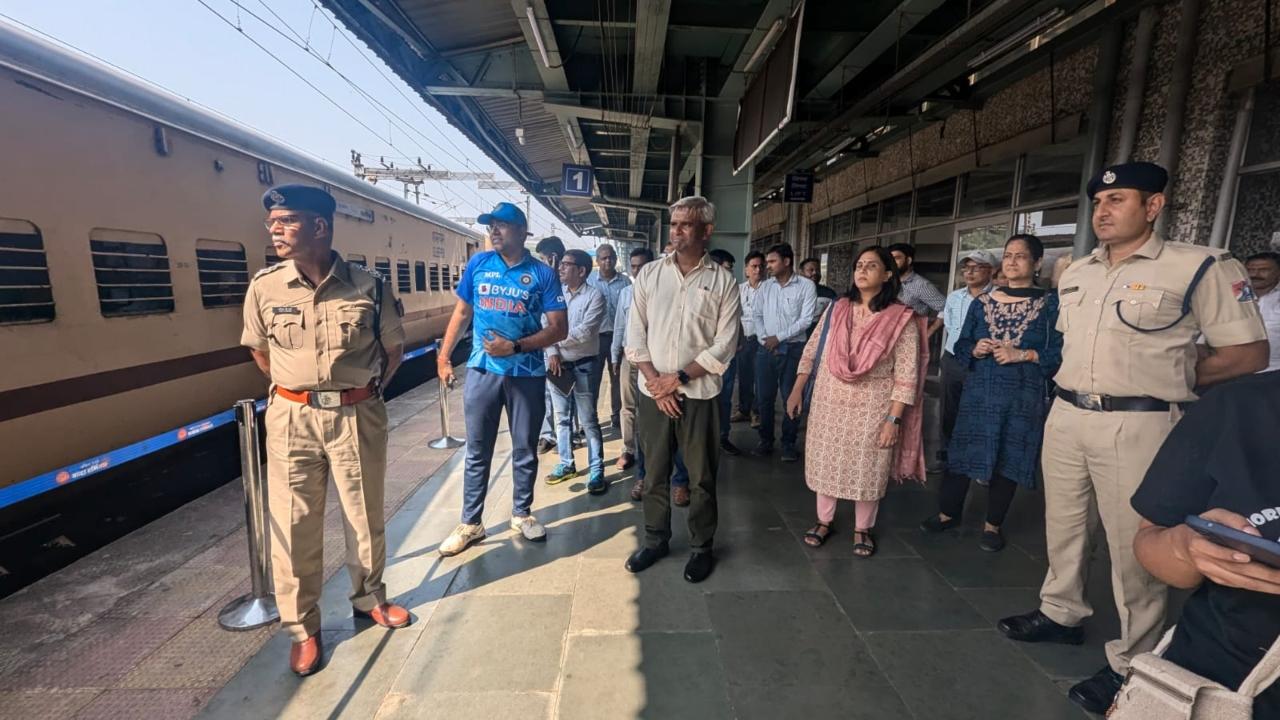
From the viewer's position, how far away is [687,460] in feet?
9.09

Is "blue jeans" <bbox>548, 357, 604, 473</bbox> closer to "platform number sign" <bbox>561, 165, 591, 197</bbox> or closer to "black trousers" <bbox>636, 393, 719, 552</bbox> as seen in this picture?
"black trousers" <bbox>636, 393, 719, 552</bbox>

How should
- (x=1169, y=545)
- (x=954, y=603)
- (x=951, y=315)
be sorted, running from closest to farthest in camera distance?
(x=1169, y=545)
(x=954, y=603)
(x=951, y=315)

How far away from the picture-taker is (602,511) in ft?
11.7

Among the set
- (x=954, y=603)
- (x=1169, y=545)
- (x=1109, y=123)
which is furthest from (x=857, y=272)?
(x=1109, y=123)

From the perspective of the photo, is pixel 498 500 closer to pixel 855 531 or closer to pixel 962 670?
pixel 855 531

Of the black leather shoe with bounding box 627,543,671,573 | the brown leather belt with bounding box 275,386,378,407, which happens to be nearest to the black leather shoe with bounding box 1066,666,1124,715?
the black leather shoe with bounding box 627,543,671,573

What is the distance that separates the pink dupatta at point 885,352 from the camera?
2785 mm

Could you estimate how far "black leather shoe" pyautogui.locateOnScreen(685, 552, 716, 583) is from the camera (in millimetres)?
2734

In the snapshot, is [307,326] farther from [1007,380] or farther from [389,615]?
[1007,380]

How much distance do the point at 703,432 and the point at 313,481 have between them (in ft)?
5.90

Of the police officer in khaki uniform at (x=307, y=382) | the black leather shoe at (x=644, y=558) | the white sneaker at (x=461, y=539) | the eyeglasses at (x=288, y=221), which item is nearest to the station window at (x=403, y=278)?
the white sneaker at (x=461, y=539)

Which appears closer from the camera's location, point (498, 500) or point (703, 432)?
point (703, 432)

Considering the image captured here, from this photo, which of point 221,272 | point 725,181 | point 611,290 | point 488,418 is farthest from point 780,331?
point 221,272

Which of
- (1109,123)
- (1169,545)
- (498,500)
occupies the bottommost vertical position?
(498,500)
